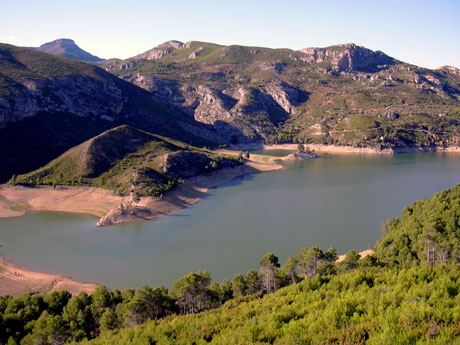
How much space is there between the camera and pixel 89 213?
2694 inches

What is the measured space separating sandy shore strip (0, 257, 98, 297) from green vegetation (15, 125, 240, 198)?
30461 millimetres

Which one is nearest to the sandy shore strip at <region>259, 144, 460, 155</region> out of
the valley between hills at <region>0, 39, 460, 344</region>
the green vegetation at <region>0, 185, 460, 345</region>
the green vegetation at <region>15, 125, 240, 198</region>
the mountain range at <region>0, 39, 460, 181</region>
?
the valley between hills at <region>0, 39, 460, 344</region>

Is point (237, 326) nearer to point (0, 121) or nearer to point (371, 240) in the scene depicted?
point (371, 240)

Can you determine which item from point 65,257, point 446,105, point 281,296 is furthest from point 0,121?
point 446,105

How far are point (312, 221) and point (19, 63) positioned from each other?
131175 millimetres

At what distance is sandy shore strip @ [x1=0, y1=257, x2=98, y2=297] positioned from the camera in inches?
1539

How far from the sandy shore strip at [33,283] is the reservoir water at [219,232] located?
172cm

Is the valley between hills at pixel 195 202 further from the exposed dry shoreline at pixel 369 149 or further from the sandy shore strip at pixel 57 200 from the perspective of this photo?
the exposed dry shoreline at pixel 369 149

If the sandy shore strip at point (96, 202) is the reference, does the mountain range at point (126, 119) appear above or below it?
above

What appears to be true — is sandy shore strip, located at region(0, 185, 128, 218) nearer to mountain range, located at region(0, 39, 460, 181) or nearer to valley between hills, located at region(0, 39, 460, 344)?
valley between hills, located at region(0, 39, 460, 344)

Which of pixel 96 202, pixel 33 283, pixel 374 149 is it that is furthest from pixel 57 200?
pixel 374 149

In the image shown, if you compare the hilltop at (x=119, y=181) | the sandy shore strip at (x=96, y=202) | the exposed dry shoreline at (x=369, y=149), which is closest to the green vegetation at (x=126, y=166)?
the hilltop at (x=119, y=181)

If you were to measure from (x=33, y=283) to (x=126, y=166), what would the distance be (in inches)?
1901

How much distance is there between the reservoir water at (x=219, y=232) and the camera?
44.9 metres
